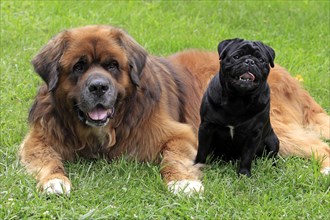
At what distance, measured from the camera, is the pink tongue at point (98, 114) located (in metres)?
4.89

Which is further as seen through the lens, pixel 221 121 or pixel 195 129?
pixel 195 129

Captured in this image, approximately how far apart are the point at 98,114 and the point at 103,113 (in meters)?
0.04

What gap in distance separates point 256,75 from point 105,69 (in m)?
1.23

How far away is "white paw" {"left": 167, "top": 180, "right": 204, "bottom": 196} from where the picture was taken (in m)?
4.56

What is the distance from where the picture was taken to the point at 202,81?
6.33 metres

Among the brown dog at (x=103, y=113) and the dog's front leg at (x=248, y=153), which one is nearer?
the brown dog at (x=103, y=113)

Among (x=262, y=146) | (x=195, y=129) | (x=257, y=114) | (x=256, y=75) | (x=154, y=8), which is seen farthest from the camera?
(x=154, y=8)

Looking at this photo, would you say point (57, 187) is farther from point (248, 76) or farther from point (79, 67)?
point (248, 76)

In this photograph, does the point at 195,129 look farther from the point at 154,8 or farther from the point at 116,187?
the point at 154,8

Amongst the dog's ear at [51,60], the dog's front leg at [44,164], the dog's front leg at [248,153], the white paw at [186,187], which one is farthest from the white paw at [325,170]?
the dog's ear at [51,60]

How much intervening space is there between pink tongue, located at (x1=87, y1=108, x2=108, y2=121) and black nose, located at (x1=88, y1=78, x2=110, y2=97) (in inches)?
8.8

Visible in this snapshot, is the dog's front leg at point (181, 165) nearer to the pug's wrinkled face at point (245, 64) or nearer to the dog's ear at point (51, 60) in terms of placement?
the pug's wrinkled face at point (245, 64)

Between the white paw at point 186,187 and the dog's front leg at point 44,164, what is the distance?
2.62ft

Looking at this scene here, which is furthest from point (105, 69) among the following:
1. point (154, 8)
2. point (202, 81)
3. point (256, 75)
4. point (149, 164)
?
point (154, 8)
